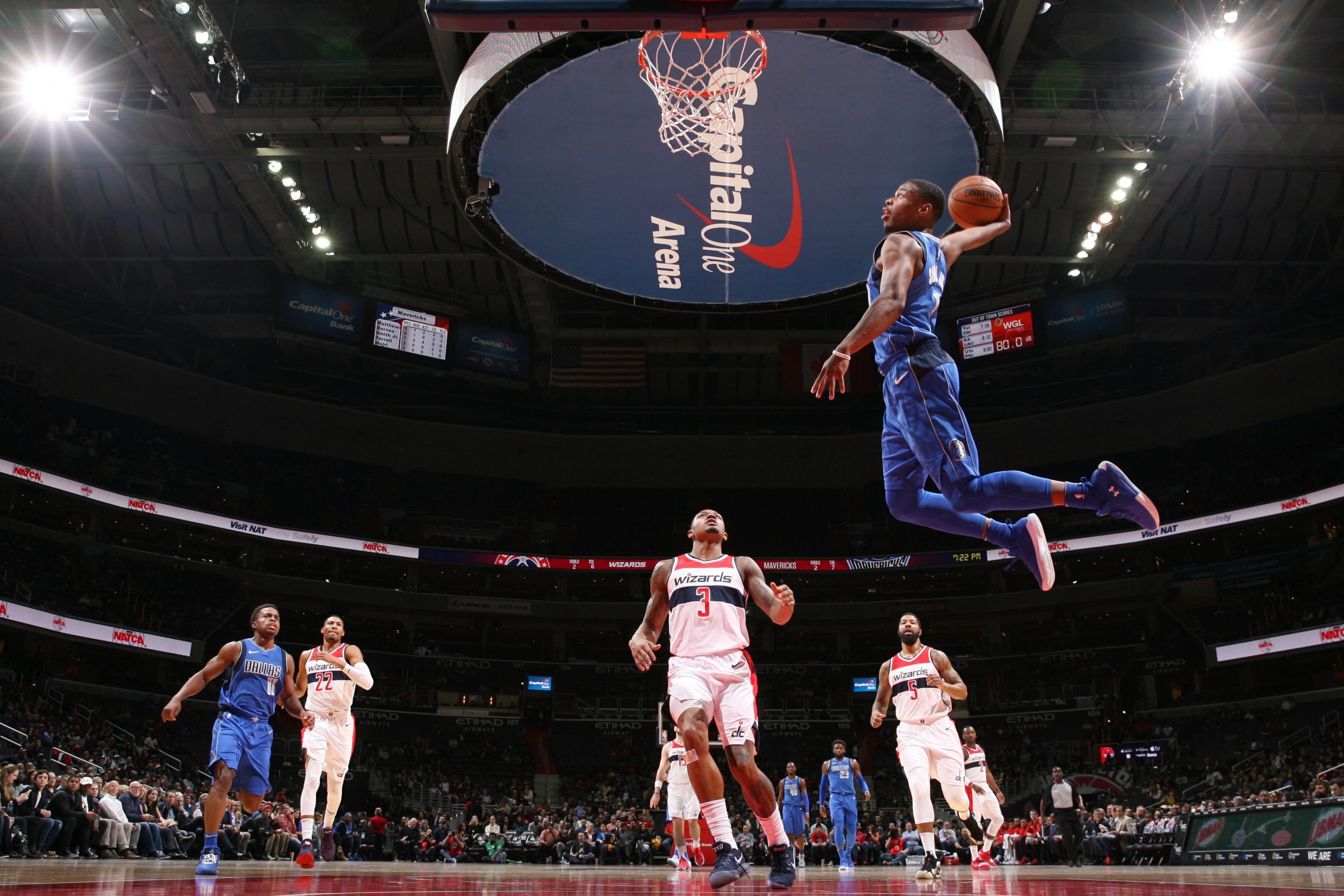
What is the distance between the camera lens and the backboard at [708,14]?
5277mm

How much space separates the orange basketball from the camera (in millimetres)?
6047

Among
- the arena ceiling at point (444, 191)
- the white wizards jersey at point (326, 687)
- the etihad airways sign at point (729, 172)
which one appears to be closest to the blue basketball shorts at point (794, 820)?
the white wizards jersey at point (326, 687)

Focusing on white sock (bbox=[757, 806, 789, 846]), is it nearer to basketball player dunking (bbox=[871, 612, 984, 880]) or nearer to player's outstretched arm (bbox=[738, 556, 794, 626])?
player's outstretched arm (bbox=[738, 556, 794, 626])

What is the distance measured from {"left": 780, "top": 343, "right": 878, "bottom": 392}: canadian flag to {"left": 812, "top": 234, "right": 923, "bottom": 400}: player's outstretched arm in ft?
73.8

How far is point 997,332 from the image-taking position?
27.7m

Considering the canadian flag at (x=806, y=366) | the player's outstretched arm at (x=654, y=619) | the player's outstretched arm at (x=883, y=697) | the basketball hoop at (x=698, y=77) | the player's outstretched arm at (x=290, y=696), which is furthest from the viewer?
the canadian flag at (x=806, y=366)

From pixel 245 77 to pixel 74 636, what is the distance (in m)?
16.3

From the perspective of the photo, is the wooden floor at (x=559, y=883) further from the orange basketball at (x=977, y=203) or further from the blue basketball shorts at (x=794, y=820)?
the blue basketball shorts at (x=794, y=820)

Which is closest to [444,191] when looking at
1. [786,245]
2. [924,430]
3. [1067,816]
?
[786,245]

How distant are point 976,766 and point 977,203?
8.86 m

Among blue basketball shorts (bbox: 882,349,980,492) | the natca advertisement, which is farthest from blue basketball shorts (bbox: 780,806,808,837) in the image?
blue basketball shorts (bbox: 882,349,980,492)

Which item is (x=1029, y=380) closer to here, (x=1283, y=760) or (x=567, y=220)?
(x=1283, y=760)

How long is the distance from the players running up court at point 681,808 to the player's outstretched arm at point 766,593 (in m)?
7.07

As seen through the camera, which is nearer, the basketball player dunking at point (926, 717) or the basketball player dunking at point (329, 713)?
the basketball player dunking at point (329, 713)
